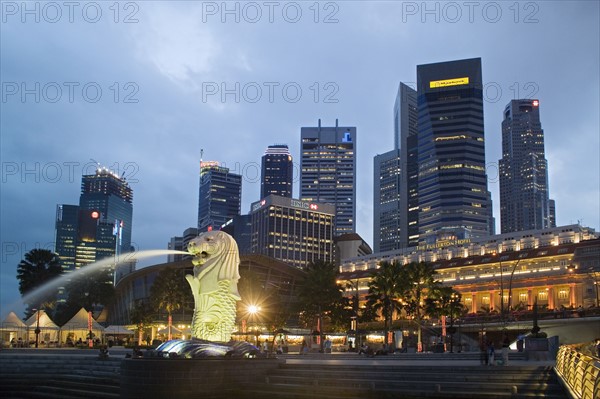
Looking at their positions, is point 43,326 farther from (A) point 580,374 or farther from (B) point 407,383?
(A) point 580,374

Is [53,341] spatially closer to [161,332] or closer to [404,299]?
[161,332]

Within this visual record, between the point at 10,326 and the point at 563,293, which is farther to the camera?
the point at 563,293

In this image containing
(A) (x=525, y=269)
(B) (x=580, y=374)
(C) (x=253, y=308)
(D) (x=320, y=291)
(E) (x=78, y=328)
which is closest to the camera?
(B) (x=580, y=374)

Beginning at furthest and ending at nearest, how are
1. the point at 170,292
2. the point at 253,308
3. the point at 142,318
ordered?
1. the point at 142,318
2. the point at 170,292
3. the point at 253,308

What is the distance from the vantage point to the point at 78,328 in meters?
67.6

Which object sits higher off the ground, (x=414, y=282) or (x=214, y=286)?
(x=414, y=282)

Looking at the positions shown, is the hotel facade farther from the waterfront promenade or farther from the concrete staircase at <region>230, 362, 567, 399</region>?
the concrete staircase at <region>230, 362, 567, 399</region>

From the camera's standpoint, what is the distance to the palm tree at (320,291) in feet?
226

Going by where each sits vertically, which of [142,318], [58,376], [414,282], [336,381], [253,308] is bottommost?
[58,376]

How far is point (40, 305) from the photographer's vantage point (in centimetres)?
8306

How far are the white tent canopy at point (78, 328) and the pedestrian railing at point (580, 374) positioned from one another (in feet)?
190

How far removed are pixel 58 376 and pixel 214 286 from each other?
11409 mm

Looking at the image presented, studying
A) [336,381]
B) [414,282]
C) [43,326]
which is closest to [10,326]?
[43,326]

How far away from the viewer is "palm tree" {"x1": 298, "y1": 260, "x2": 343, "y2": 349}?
68750 millimetres
